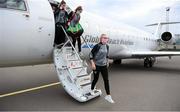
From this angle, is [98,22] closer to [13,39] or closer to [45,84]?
[45,84]

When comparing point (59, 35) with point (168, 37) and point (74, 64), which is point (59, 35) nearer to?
point (74, 64)

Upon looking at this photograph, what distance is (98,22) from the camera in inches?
384

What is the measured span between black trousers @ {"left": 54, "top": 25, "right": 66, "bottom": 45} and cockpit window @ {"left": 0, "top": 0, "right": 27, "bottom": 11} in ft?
3.85

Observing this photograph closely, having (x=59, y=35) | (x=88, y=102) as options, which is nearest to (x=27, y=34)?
(x=59, y=35)

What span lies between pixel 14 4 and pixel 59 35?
160 cm

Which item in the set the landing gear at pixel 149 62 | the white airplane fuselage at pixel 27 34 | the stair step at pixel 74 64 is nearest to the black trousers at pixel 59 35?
the white airplane fuselage at pixel 27 34

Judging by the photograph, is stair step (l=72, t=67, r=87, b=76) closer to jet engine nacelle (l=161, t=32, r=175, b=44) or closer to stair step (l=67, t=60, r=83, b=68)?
stair step (l=67, t=60, r=83, b=68)

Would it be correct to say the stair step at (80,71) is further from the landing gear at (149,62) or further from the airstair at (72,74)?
the landing gear at (149,62)

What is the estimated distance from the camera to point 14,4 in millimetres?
5406

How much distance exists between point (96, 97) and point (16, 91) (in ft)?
8.87

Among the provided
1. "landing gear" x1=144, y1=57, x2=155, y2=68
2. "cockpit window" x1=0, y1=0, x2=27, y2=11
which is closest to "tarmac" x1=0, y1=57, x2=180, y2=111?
"cockpit window" x1=0, y1=0, x2=27, y2=11

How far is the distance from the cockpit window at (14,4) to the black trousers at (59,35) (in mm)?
1173

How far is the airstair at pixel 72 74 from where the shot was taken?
5.79 meters

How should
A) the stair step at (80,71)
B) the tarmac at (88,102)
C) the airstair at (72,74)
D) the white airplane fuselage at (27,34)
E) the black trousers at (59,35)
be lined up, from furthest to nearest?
the black trousers at (59,35) < the stair step at (80,71) < the airstair at (72,74) < the tarmac at (88,102) < the white airplane fuselage at (27,34)
